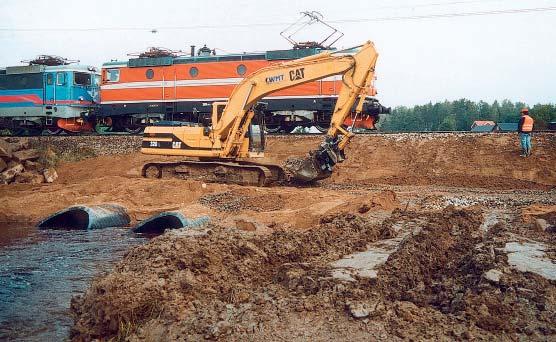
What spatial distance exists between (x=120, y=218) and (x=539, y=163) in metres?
11.9

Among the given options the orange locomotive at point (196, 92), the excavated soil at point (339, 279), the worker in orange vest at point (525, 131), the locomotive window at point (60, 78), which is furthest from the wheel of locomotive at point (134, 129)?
the worker in orange vest at point (525, 131)

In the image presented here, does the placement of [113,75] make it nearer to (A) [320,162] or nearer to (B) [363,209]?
(A) [320,162]

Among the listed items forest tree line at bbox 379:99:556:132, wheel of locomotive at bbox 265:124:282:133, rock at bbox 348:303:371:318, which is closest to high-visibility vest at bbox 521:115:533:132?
wheel of locomotive at bbox 265:124:282:133

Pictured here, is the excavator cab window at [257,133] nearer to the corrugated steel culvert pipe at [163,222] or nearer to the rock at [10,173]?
the corrugated steel culvert pipe at [163,222]

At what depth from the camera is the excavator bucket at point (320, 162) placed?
13.3 meters

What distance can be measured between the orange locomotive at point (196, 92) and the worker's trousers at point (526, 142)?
5.02 m

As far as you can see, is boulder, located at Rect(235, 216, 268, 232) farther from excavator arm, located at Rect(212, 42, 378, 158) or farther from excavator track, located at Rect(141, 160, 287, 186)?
excavator track, located at Rect(141, 160, 287, 186)

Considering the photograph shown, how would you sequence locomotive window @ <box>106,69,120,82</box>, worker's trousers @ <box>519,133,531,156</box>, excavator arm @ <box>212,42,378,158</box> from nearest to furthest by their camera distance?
excavator arm @ <box>212,42,378,158</box> < worker's trousers @ <box>519,133,531,156</box> < locomotive window @ <box>106,69,120,82</box>

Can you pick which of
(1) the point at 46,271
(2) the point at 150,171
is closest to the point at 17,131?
(2) the point at 150,171

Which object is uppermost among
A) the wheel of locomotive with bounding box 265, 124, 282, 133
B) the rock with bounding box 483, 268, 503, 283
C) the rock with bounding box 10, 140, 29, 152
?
the wheel of locomotive with bounding box 265, 124, 282, 133

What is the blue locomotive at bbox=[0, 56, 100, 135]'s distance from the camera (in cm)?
2231

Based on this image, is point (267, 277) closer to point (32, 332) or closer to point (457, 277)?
point (457, 277)

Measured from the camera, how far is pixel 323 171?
13.7 metres

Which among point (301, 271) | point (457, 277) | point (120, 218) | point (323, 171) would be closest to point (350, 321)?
point (301, 271)
